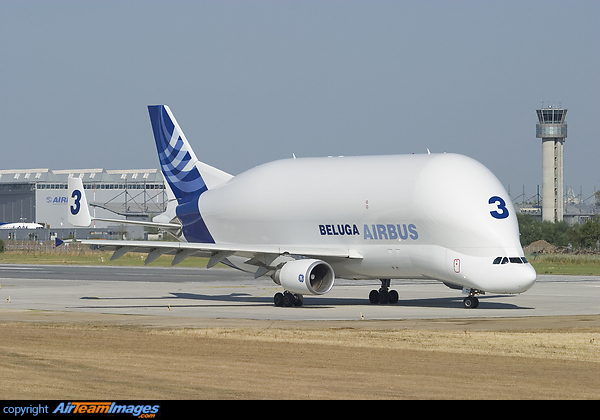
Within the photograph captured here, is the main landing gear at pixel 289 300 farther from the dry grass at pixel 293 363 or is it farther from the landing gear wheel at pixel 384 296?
the dry grass at pixel 293 363

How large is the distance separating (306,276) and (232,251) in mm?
3786

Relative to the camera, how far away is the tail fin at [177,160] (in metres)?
45.3

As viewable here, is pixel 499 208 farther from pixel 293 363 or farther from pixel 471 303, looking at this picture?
pixel 293 363

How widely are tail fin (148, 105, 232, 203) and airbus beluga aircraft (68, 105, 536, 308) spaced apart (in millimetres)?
1711

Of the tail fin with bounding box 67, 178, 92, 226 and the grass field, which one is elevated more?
the tail fin with bounding box 67, 178, 92, 226

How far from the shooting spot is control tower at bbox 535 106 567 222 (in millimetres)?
166750

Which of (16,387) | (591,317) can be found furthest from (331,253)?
(16,387)

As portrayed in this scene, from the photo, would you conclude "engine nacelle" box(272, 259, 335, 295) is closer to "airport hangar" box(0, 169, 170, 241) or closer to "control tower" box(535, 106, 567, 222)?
"control tower" box(535, 106, 567, 222)

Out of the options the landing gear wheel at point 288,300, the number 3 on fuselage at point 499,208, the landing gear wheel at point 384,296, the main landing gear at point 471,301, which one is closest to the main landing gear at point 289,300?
the landing gear wheel at point 288,300

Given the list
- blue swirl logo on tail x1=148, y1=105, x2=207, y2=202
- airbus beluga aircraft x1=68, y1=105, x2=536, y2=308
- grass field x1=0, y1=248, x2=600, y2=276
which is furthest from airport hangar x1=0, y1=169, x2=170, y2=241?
airbus beluga aircraft x1=68, y1=105, x2=536, y2=308

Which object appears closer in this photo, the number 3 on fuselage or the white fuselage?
the white fuselage
